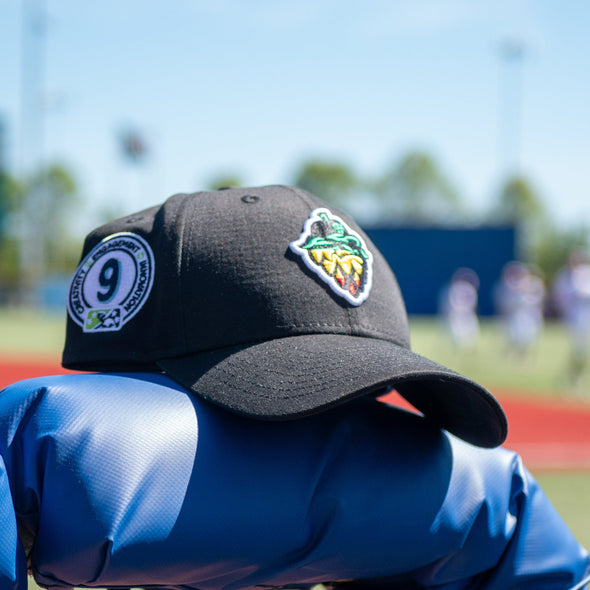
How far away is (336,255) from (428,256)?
3348cm

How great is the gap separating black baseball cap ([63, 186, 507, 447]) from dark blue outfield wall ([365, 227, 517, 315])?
32.8 metres

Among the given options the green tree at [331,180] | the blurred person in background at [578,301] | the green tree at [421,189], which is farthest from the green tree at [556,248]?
the blurred person in background at [578,301]

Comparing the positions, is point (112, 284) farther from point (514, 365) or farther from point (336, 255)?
point (514, 365)

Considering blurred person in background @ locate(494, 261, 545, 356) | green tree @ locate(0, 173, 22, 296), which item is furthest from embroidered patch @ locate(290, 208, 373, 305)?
green tree @ locate(0, 173, 22, 296)

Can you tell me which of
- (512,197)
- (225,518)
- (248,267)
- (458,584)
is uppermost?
(248,267)

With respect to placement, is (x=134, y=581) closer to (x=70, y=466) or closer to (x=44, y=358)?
(x=70, y=466)

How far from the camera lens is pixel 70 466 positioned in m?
0.95

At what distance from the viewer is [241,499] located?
100 cm

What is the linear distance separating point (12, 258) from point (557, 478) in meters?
48.1

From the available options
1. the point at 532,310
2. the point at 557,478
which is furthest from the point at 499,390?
the point at 532,310

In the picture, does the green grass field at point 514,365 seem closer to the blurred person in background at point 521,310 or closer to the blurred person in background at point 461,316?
the blurred person in background at point 461,316

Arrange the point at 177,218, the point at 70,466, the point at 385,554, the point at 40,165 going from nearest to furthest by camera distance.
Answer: the point at 70,466 → the point at 385,554 → the point at 177,218 → the point at 40,165

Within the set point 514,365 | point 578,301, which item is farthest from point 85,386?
point 514,365

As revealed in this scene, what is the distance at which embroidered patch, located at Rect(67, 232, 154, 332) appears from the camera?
117 centimetres
